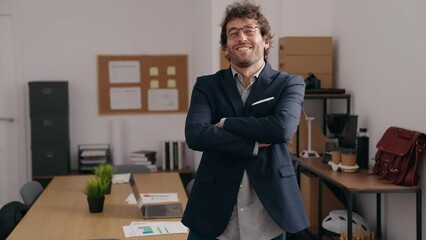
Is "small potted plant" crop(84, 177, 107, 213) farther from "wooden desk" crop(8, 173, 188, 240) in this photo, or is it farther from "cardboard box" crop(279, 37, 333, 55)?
"cardboard box" crop(279, 37, 333, 55)

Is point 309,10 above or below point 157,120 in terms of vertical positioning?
above

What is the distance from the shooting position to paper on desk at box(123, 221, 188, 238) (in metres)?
2.52

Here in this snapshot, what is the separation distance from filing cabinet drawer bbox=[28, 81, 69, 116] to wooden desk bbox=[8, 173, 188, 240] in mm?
1472

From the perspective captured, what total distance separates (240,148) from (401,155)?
1.51 m

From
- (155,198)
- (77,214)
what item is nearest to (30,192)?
(77,214)

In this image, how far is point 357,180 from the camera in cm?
317

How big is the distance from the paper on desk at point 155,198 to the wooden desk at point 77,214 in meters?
0.04

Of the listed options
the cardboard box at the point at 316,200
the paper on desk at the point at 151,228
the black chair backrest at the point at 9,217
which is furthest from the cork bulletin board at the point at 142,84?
the paper on desk at the point at 151,228

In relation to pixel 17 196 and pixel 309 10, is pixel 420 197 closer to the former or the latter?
pixel 309 10

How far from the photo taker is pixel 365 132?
3.57 meters

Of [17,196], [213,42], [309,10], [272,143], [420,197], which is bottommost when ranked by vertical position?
[17,196]

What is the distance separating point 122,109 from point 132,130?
26cm

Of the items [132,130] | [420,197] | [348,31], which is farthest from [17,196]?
[420,197]

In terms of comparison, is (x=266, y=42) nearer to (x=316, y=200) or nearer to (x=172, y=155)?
(x=316, y=200)
